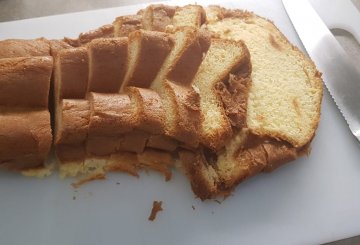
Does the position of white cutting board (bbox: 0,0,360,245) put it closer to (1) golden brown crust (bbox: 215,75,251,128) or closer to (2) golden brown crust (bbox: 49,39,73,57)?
(1) golden brown crust (bbox: 215,75,251,128)

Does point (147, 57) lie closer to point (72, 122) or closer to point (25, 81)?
point (72, 122)

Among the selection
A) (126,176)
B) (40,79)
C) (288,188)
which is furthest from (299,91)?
(40,79)

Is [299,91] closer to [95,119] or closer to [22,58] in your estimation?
[95,119]

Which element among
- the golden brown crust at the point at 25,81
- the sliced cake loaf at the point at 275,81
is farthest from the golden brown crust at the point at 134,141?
the sliced cake loaf at the point at 275,81

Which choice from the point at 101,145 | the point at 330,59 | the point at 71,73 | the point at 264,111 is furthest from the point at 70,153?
the point at 330,59

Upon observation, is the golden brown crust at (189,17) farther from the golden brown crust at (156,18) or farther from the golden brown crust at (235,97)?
the golden brown crust at (235,97)

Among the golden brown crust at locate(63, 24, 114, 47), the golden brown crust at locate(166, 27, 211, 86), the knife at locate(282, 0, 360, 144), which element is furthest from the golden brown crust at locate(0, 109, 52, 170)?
the knife at locate(282, 0, 360, 144)
